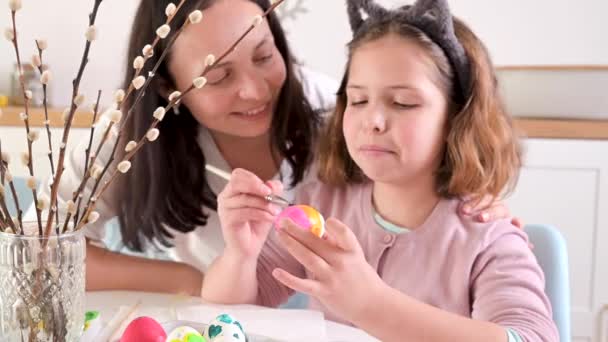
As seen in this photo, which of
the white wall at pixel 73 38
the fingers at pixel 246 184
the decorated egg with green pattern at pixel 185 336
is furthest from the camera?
the white wall at pixel 73 38

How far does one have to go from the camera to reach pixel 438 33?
113 centimetres

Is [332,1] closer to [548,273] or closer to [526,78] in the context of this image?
[526,78]

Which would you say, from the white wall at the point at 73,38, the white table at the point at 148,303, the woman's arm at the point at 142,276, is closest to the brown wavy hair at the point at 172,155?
the woman's arm at the point at 142,276

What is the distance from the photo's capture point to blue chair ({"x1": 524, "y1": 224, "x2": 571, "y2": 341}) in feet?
3.86

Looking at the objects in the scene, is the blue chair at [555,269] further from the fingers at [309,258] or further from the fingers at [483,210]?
the fingers at [309,258]

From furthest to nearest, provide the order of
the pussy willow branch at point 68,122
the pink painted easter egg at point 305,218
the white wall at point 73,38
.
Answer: the white wall at point 73,38, the pink painted easter egg at point 305,218, the pussy willow branch at point 68,122

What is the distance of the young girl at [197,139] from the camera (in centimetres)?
129

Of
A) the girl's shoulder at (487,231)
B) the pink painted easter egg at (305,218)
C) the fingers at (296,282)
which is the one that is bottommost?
the girl's shoulder at (487,231)

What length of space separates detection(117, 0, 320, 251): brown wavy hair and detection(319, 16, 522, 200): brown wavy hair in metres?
0.26

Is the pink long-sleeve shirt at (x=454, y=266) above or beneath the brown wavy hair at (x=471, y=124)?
beneath

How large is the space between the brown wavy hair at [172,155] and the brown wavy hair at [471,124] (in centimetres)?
26

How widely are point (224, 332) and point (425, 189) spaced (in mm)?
505

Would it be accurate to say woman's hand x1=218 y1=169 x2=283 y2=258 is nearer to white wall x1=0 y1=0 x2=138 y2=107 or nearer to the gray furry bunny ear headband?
the gray furry bunny ear headband

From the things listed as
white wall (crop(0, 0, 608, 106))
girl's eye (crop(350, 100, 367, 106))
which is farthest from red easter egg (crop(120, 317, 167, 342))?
white wall (crop(0, 0, 608, 106))
